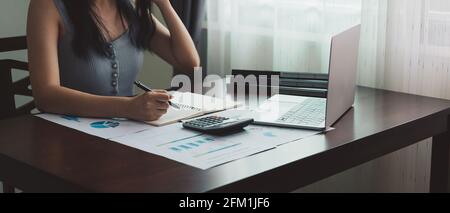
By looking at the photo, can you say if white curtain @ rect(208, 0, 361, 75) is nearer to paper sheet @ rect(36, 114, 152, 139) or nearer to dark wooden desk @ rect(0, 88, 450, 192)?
dark wooden desk @ rect(0, 88, 450, 192)

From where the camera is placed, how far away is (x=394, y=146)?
166 cm

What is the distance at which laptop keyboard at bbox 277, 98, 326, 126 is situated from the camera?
1.65 meters

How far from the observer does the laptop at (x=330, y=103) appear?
1.57 metres

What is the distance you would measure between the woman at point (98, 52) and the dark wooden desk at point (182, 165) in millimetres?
114

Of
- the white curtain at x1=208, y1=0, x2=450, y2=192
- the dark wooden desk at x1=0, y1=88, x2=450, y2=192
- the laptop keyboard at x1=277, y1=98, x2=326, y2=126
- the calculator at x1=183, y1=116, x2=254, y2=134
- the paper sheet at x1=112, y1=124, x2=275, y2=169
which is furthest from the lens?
the white curtain at x1=208, y1=0, x2=450, y2=192

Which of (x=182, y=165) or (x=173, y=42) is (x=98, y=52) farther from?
(x=182, y=165)

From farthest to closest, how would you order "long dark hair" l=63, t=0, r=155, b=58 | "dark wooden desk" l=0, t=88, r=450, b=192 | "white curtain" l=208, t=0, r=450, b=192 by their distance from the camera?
"white curtain" l=208, t=0, r=450, b=192, "long dark hair" l=63, t=0, r=155, b=58, "dark wooden desk" l=0, t=88, r=450, b=192

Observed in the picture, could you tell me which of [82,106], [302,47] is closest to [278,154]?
[82,106]

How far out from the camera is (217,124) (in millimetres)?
1568

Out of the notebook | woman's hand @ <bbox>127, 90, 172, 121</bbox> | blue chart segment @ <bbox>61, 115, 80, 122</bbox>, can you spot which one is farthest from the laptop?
blue chart segment @ <bbox>61, 115, 80, 122</bbox>

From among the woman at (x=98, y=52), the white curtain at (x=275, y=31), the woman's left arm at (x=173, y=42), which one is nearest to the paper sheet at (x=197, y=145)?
the woman at (x=98, y=52)

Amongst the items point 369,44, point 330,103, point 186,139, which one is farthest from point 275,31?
point 186,139

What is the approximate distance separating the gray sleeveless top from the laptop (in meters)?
0.47
